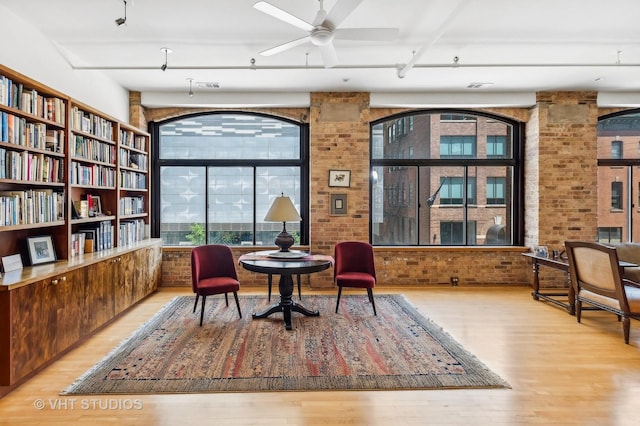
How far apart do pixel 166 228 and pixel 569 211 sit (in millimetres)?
6610

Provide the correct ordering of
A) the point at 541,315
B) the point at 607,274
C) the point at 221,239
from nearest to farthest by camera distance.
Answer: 1. the point at 607,274
2. the point at 541,315
3. the point at 221,239

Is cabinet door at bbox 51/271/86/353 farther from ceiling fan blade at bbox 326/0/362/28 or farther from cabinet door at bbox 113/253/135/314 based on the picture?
ceiling fan blade at bbox 326/0/362/28

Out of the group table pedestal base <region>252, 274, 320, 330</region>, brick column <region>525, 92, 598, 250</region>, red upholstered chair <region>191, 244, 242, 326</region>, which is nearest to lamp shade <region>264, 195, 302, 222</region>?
table pedestal base <region>252, 274, 320, 330</region>

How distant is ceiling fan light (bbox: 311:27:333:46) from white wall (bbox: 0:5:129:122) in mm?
2802

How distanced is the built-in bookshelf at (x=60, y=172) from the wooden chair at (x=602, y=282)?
5520 millimetres

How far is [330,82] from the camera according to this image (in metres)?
5.48

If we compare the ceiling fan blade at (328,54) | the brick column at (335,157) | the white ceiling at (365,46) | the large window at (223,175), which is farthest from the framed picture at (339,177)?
the ceiling fan blade at (328,54)

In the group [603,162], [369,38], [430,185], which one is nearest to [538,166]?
[603,162]

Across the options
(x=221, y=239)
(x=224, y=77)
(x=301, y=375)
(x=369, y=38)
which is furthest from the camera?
(x=221, y=239)

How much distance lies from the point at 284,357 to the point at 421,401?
1217 mm

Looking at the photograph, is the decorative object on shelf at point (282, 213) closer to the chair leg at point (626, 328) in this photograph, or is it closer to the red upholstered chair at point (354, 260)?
the red upholstered chair at point (354, 260)

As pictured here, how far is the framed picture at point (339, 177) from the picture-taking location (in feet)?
19.6

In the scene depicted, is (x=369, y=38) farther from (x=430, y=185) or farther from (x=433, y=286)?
(x=433, y=286)

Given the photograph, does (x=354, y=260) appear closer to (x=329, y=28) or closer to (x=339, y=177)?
(x=339, y=177)
